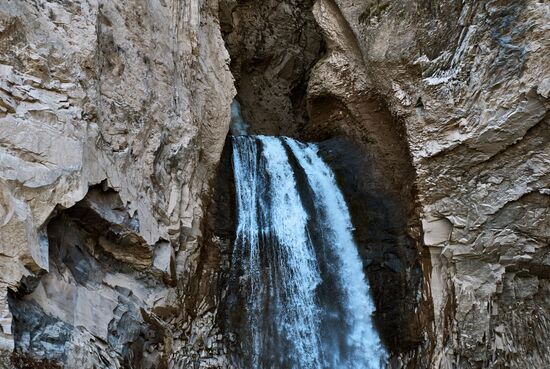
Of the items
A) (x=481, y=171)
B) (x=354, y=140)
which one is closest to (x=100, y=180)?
(x=481, y=171)

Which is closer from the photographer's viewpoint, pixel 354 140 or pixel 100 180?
pixel 100 180

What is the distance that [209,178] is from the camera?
34.7ft

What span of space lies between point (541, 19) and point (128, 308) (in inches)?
355

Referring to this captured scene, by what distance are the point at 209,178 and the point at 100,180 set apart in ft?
12.4

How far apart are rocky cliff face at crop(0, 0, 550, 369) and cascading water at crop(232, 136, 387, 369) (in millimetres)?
480

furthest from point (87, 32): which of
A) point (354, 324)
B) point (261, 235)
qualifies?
point (354, 324)

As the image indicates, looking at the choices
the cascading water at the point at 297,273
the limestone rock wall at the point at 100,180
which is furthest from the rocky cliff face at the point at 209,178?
the cascading water at the point at 297,273

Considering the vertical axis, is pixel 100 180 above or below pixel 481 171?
below

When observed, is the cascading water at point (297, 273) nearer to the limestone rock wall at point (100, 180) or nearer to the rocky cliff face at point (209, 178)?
the rocky cliff face at point (209, 178)

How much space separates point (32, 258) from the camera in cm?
550

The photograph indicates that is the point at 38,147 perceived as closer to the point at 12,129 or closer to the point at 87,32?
the point at 12,129

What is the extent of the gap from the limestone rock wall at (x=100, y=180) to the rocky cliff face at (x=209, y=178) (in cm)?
3

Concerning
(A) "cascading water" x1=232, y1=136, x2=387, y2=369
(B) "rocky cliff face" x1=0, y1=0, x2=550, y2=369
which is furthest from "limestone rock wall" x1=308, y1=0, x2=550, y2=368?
(A) "cascading water" x1=232, y1=136, x2=387, y2=369

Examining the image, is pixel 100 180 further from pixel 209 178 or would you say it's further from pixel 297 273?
pixel 297 273
